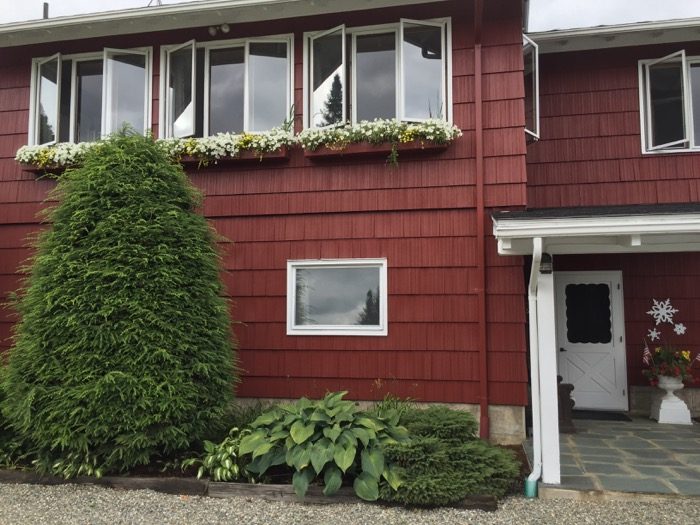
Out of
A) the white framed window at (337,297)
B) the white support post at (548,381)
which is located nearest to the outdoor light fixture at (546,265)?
the white support post at (548,381)

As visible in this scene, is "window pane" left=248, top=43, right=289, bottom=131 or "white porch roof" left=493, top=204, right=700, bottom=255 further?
"window pane" left=248, top=43, right=289, bottom=131

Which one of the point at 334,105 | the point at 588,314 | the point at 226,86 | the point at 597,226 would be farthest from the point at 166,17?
the point at 588,314

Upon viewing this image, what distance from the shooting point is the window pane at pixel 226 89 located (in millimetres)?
→ 6215

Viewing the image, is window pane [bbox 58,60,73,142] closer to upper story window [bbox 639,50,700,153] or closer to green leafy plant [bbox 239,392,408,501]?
green leafy plant [bbox 239,392,408,501]

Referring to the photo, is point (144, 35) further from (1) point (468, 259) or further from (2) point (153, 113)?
(1) point (468, 259)

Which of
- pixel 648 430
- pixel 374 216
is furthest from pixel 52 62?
pixel 648 430

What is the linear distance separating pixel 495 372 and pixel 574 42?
153 inches

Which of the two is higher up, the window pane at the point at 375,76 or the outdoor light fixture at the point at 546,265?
the window pane at the point at 375,76

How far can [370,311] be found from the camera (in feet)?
18.9

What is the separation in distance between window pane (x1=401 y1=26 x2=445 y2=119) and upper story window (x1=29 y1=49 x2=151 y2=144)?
9.47ft

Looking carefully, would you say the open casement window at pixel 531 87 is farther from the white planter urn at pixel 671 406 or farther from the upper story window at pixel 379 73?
the white planter urn at pixel 671 406

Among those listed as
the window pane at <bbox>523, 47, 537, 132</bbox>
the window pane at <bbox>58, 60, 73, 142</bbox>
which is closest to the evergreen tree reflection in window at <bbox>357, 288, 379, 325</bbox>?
the window pane at <bbox>523, 47, 537, 132</bbox>

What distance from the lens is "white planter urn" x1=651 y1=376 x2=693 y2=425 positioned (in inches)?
238

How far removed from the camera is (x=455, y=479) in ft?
12.6
